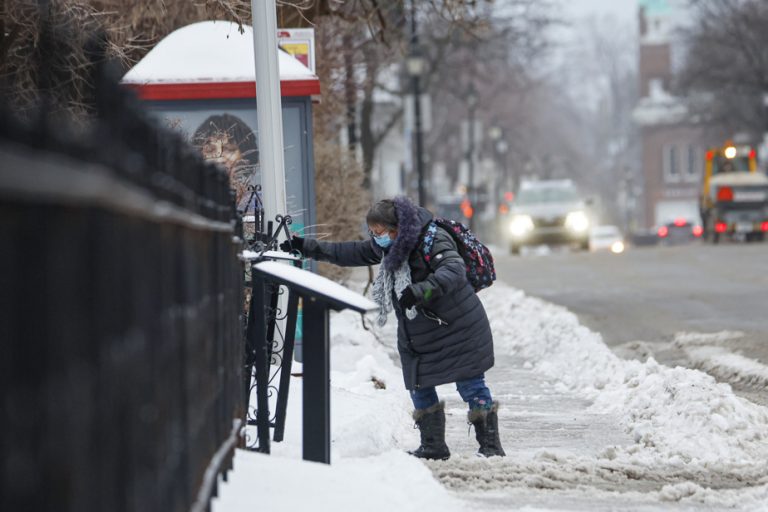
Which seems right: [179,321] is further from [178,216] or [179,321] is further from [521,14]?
[521,14]

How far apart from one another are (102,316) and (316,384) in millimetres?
3423

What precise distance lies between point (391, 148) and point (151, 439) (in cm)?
6157

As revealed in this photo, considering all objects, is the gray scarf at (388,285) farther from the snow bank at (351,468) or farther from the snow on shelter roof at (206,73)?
the snow on shelter roof at (206,73)

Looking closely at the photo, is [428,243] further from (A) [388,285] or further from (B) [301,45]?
(B) [301,45]

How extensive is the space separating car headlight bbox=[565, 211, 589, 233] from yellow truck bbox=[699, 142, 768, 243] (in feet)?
19.5

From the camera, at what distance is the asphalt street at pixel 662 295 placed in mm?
13633

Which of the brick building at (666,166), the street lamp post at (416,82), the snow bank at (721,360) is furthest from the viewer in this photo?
the brick building at (666,166)

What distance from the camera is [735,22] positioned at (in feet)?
188

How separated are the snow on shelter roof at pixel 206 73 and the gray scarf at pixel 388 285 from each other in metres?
4.04

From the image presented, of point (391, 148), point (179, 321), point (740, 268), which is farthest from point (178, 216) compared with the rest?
point (391, 148)

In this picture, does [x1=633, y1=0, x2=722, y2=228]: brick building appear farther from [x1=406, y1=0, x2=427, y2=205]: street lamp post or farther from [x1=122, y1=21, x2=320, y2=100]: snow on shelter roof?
[x1=122, y1=21, x2=320, y2=100]: snow on shelter roof

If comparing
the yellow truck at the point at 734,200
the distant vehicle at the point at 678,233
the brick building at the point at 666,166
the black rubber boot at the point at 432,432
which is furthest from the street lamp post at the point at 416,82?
the brick building at the point at 666,166

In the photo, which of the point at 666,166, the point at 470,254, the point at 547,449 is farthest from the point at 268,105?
the point at 666,166

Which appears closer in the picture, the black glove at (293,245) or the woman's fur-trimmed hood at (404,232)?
the woman's fur-trimmed hood at (404,232)
